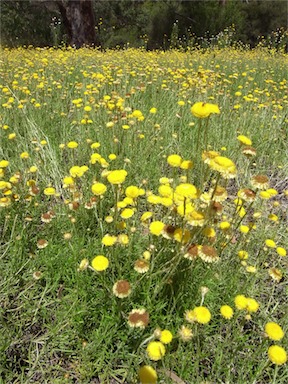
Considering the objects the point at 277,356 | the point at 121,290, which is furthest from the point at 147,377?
the point at 277,356

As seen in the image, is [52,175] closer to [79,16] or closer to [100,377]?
[100,377]

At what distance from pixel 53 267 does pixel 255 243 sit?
1.21m

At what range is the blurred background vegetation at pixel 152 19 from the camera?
15.9 meters

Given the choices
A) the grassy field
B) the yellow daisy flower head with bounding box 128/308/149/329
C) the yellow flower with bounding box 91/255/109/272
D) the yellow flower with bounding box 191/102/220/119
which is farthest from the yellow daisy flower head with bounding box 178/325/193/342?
the yellow flower with bounding box 191/102/220/119

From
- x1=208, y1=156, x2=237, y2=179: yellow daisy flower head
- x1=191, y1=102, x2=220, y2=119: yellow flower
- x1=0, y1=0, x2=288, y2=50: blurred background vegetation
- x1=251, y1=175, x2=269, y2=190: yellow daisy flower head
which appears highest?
x1=191, y1=102, x2=220, y2=119: yellow flower

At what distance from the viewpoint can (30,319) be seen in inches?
59.6

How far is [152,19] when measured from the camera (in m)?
18.2

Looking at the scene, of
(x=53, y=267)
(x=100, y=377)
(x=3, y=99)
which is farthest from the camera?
(x=3, y=99)

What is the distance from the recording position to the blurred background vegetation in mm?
15898

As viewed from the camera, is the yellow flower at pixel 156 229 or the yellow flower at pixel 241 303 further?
the yellow flower at pixel 156 229

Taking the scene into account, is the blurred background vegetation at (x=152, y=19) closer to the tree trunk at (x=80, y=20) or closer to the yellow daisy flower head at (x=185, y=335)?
the tree trunk at (x=80, y=20)

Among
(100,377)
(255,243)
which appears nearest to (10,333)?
(100,377)

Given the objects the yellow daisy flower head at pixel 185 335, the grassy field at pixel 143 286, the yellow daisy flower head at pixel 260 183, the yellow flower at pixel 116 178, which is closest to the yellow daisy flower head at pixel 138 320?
the grassy field at pixel 143 286

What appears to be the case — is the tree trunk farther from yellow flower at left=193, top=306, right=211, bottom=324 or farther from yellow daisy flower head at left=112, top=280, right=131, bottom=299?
yellow flower at left=193, top=306, right=211, bottom=324
